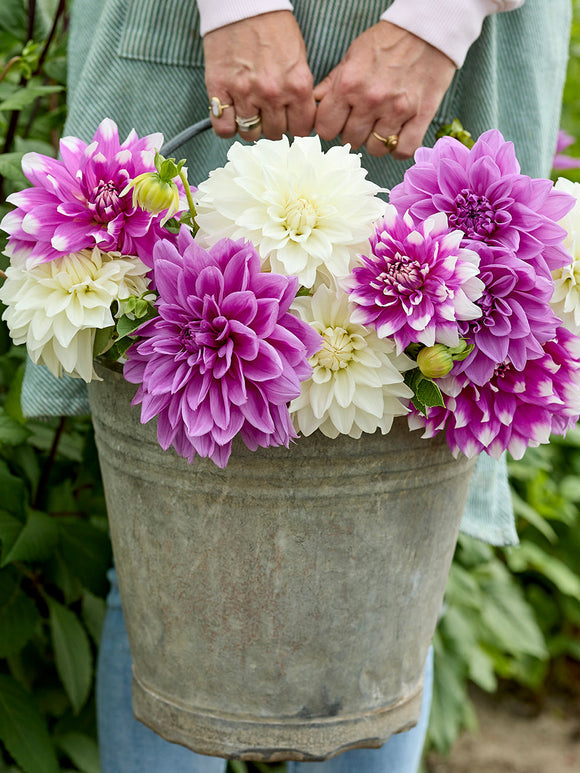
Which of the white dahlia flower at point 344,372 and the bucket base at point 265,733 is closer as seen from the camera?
the white dahlia flower at point 344,372

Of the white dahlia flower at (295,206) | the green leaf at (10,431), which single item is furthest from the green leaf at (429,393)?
the green leaf at (10,431)

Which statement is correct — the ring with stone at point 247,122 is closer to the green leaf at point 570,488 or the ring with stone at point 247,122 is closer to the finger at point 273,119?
the finger at point 273,119

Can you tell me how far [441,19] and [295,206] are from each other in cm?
30

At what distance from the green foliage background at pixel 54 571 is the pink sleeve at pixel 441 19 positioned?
44cm

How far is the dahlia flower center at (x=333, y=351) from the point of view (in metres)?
0.70

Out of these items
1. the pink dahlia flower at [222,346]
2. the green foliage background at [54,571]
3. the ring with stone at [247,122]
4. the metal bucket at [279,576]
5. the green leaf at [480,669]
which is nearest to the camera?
the pink dahlia flower at [222,346]

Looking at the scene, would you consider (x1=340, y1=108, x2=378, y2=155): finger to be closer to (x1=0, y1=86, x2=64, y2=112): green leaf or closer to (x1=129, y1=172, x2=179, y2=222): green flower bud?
(x1=129, y1=172, x2=179, y2=222): green flower bud

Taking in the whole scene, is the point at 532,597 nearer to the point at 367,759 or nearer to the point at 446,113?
the point at 367,759

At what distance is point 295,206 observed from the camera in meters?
0.69

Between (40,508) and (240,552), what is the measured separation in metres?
0.54

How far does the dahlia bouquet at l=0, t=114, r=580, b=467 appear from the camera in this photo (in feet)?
2.15

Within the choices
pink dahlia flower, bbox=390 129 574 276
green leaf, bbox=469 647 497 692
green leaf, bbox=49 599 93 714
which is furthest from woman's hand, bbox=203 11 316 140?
green leaf, bbox=469 647 497 692

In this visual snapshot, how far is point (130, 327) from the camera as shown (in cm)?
69

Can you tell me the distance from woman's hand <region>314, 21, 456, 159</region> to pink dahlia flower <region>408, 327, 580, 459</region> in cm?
28
